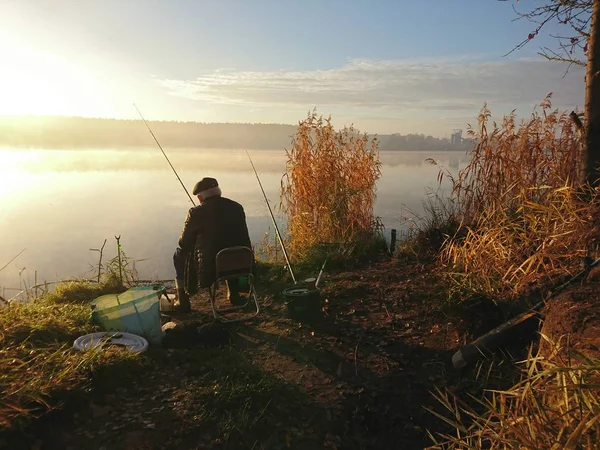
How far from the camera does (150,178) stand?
28469 millimetres

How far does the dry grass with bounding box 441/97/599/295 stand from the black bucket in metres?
1.48

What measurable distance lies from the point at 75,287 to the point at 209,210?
270cm

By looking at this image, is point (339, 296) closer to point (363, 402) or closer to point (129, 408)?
point (363, 402)

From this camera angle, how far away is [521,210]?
4.79 metres

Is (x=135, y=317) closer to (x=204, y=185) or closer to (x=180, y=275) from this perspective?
(x=180, y=275)

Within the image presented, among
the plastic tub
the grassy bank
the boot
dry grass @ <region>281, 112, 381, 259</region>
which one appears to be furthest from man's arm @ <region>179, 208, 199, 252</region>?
dry grass @ <region>281, 112, 381, 259</region>

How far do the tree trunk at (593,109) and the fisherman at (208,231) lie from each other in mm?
3598

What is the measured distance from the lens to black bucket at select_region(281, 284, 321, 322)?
189 inches

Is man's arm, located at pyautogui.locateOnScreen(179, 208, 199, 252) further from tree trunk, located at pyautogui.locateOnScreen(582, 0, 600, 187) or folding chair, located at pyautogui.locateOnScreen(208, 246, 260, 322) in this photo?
tree trunk, located at pyautogui.locateOnScreen(582, 0, 600, 187)

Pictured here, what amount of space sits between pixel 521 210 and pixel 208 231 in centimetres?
335

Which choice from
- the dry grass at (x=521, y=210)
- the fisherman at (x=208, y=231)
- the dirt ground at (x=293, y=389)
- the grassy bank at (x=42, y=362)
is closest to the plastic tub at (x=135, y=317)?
the grassy bank at (x=42, y=362)

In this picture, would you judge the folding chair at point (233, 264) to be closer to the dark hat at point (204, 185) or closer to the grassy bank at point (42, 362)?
the dark hat at point (204, 185)

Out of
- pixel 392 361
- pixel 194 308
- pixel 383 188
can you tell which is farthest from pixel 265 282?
pixel 383 188

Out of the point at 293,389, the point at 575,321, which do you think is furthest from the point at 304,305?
the point at 575,321
